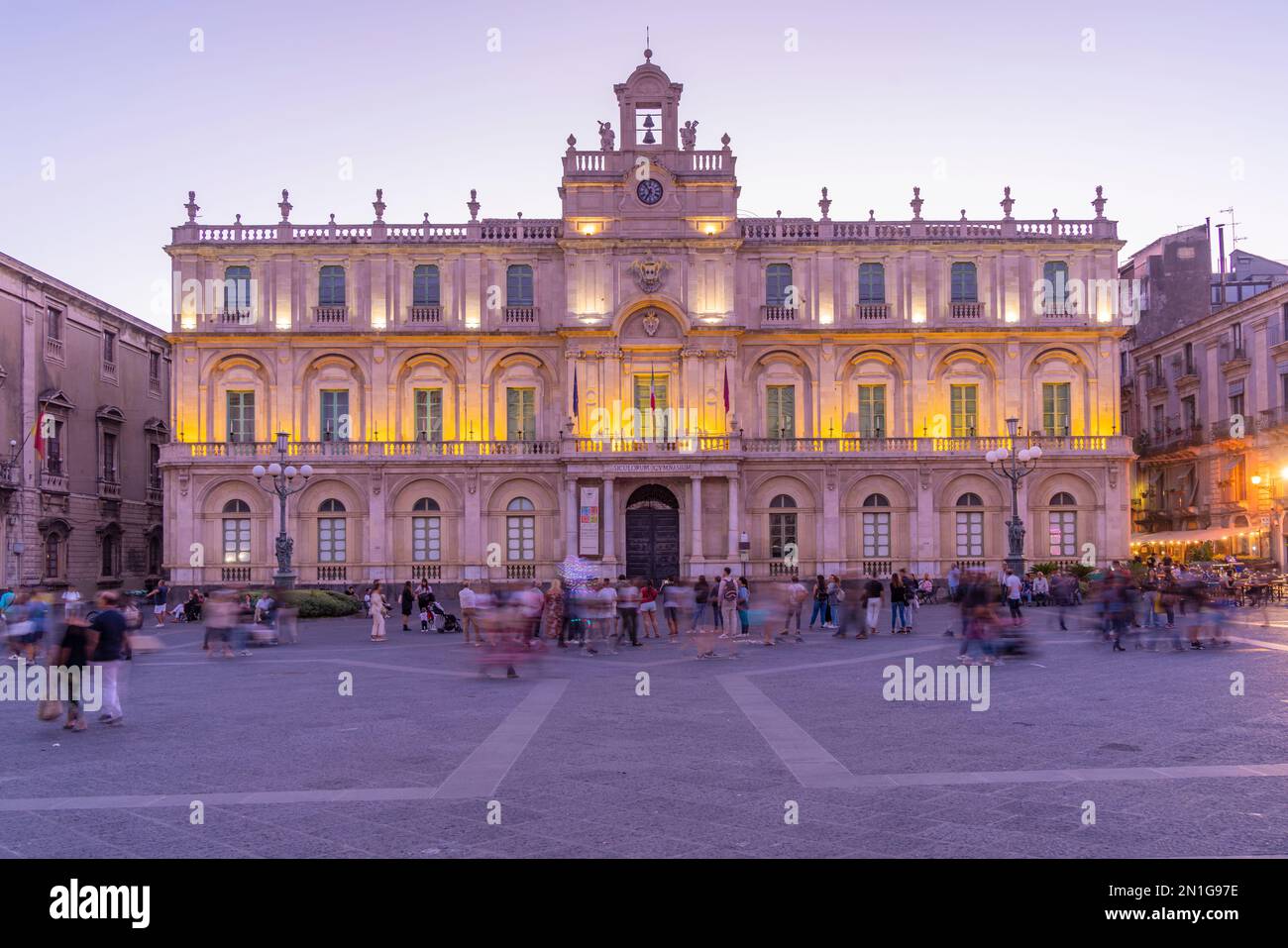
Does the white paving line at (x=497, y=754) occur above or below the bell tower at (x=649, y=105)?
below

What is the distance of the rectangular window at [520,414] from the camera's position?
48000 mm

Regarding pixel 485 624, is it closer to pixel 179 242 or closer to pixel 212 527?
pixel 212 527

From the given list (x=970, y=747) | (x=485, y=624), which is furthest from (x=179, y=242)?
(x=970, y=747)

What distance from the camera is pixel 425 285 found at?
158ft

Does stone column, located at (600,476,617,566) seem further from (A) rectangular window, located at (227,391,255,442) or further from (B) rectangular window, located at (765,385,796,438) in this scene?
(A) rectangular window, located at (227,391,255,442)

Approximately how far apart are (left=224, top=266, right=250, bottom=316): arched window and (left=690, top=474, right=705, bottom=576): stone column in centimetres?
2060

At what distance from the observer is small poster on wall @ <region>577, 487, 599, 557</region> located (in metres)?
45.4

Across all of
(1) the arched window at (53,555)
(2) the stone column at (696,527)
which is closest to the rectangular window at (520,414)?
(2) the stone column at (696,527)

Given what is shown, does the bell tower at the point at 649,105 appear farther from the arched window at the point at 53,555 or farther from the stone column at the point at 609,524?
the arched window at the point at 53,555

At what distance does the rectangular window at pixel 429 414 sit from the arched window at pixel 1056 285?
26.5 metres

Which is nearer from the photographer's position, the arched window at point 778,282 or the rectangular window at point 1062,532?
the rectangular window at point 1062,532

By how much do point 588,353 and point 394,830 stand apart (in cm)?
3846

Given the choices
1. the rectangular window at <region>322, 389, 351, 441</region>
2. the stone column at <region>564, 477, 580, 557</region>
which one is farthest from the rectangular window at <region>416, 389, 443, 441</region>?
the stone column at <region>564, 477, 580, 557</region>

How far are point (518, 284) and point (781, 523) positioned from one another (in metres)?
15.3
